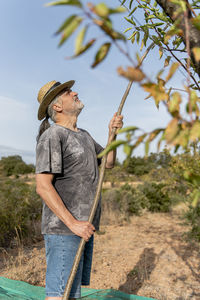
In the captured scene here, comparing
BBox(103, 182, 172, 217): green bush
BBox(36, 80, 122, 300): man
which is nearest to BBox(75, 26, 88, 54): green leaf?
BBox(36, 80, 122, 300): man

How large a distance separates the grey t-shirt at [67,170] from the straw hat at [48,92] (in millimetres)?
321

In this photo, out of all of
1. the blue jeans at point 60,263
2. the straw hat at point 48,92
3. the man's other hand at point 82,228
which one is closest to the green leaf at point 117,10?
the man's other hand at point 82,228

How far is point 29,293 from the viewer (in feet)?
10.1

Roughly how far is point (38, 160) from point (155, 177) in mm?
7372

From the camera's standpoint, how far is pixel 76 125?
2.07 meters

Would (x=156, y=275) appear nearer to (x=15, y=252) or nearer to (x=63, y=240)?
(x=15, y=252)

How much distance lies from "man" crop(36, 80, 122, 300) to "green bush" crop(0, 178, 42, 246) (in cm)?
351

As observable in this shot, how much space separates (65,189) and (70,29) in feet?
4.44

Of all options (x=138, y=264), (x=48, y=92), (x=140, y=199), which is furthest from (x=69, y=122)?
(x=140, y=199)

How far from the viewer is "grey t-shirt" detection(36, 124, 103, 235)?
1.71 m

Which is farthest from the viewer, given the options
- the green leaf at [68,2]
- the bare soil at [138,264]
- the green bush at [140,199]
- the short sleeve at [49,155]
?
the green bush at [140,199]

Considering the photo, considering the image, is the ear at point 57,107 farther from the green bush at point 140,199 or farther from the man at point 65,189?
the green bush at point 140,199

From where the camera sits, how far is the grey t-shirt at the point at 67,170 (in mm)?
1707

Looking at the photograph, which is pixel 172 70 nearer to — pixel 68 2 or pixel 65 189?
pixel 68 2
